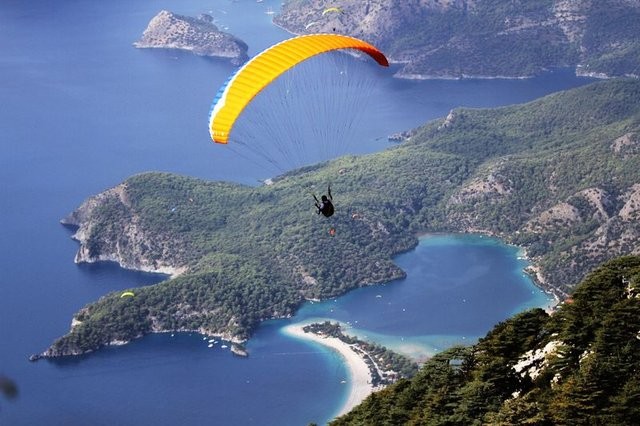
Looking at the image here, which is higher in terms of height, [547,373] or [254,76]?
[254,76]

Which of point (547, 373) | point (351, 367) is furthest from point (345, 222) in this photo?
point (547, 373)

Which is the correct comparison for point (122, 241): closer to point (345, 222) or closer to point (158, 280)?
point (158, 280)

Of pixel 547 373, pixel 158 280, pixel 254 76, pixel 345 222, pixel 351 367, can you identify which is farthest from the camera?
pixel 345 222

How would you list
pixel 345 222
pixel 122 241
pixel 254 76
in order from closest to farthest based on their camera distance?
pixel 254 76, pixel 345 222, pixel 122 241

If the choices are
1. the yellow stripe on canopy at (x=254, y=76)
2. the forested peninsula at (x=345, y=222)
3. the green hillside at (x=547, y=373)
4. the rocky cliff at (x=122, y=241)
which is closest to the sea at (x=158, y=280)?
Answer: the rocky cliff at (x=122, y=241)

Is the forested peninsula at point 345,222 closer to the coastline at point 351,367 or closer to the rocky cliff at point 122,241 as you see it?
the rocky cliff at point 122,241

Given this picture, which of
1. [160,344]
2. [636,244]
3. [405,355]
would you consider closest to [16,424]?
[160,344]

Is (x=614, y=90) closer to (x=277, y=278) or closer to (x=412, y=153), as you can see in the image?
(x=412, y=153)
